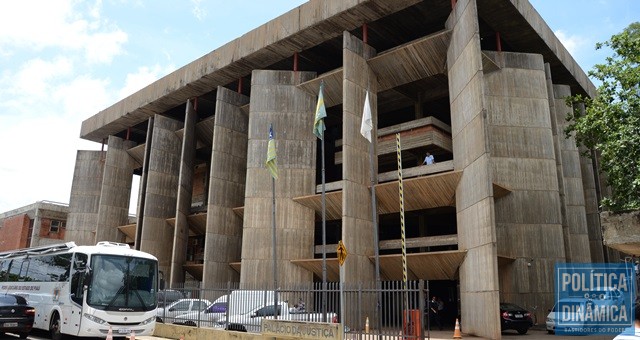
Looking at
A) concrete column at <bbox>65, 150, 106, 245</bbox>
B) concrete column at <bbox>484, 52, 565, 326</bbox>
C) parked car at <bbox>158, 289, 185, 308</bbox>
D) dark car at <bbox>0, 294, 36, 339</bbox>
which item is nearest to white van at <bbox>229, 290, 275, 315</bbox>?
parked car at <bbox>158, 289, 185, 308</bbox>

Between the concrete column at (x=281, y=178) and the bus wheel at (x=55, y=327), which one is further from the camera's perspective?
the concrete column at (x=281, y=178)

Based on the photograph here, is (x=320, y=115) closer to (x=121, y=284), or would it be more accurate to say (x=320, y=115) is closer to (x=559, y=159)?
(x=121, y=284)

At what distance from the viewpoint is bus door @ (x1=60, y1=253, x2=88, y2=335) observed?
13750 mm

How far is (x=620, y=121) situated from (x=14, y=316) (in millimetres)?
22013

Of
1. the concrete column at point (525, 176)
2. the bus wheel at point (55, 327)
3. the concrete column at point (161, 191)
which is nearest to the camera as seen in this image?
the bus wheel at point (55, 327)

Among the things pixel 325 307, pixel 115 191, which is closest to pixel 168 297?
pixel 325 307

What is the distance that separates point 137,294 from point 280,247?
45.2 feet

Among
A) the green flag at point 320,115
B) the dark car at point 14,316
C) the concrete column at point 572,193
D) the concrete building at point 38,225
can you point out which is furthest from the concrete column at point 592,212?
the concrete building at point 38,225

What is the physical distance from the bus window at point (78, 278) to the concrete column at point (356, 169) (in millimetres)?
12359

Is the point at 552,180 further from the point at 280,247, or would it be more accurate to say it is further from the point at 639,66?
the point at 280,247

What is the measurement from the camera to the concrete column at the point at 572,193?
87.7 ft

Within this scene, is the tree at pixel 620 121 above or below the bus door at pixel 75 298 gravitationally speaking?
above

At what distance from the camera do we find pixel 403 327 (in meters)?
10.2

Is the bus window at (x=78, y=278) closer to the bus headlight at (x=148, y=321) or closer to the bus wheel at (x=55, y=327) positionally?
the bus wheel at (x=55, y=327)
